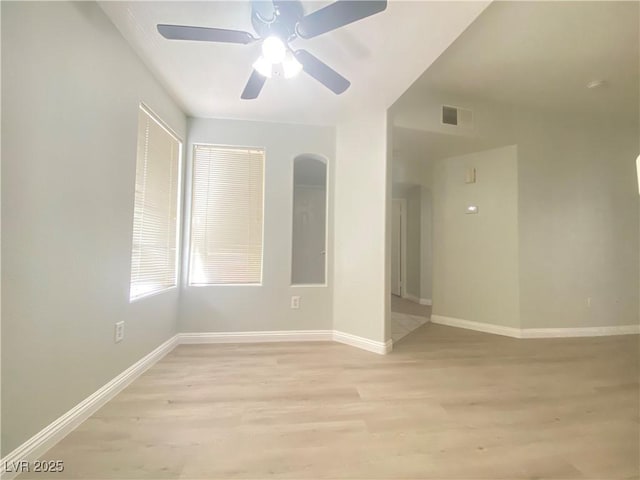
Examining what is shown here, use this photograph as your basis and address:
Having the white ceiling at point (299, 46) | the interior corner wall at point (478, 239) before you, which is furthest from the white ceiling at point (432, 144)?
the white ceiling at point (299, 46)

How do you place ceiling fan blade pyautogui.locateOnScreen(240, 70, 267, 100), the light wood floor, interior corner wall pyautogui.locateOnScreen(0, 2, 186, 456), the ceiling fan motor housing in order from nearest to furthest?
interior corner wall pyautogui.locateOnScreen(0, 2, 186, 456) < the light wood floor < the ceiling fan motor housing < ceiling fan blade pyautogui.locateOnScreen(240, 70, 267, 100)

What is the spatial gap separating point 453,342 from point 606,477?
179 cm

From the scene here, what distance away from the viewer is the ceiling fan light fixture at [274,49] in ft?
4.63

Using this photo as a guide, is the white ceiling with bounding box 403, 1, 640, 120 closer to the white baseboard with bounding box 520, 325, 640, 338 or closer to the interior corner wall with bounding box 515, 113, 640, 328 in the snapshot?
the interior corner wall with bounding box 515, 113, 640, 328

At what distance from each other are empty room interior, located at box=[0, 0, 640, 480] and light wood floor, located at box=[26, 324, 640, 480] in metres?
0.02

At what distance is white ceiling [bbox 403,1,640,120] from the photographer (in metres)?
1.84

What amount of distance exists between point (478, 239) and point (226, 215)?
10.5 feet

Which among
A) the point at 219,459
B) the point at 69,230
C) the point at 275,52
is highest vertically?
the point at 275,52

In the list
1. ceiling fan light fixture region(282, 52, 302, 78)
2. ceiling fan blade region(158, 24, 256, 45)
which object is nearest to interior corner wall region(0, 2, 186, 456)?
ceiling fan blade region(158, 24, 256, 45)

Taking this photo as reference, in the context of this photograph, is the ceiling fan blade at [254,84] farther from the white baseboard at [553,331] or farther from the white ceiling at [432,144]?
the white baseboard at [553,331]

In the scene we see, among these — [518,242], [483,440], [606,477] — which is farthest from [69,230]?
[518,242]

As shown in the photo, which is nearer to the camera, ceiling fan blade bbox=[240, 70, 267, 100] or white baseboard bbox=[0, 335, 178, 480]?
white baseboard bbox=[0, 335, 178, 480]

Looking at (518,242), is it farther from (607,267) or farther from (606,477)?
(606,477)

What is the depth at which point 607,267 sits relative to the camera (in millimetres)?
3318
